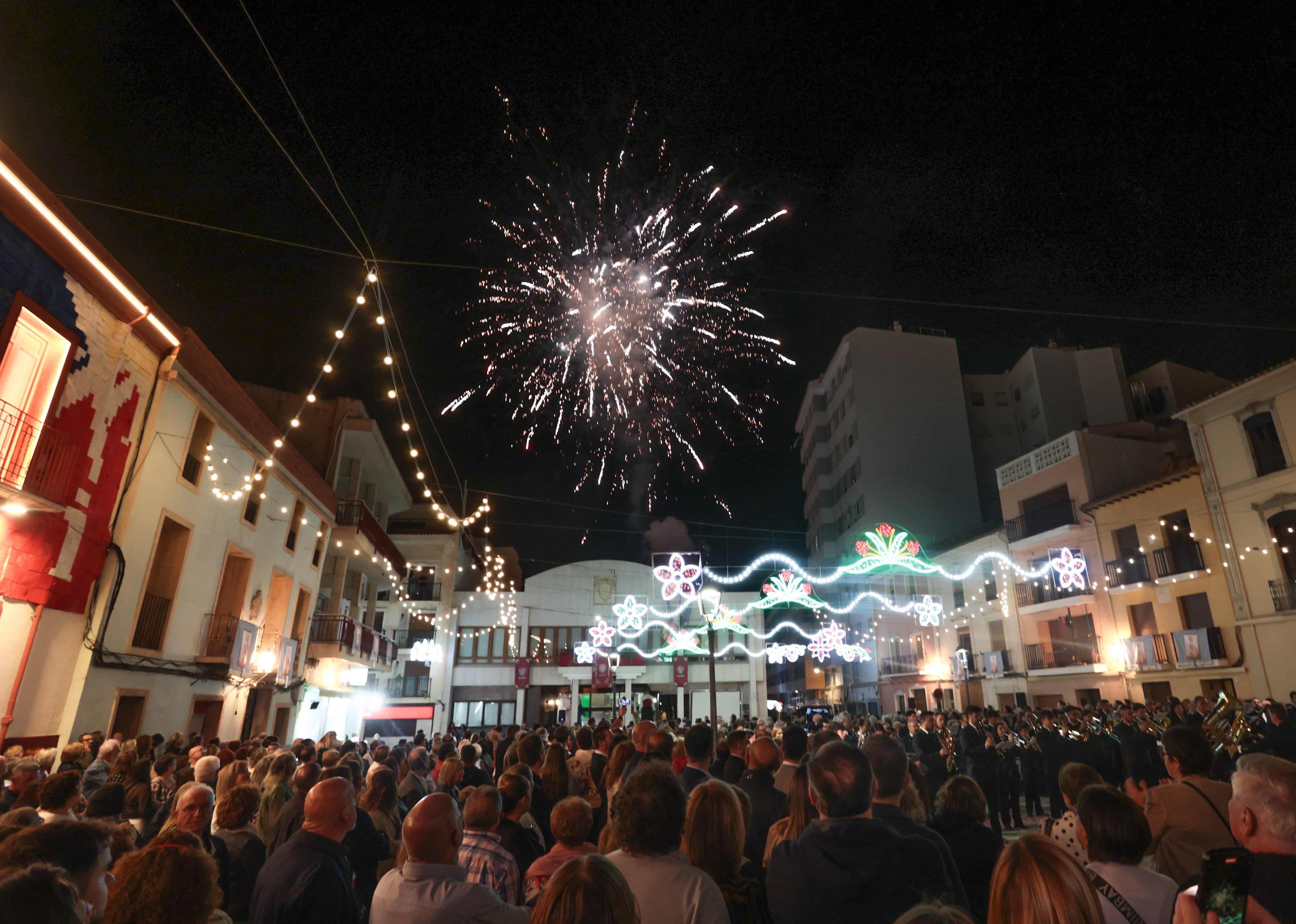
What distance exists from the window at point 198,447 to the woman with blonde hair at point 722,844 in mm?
13272

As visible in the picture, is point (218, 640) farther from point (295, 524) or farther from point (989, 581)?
point (989, 581)

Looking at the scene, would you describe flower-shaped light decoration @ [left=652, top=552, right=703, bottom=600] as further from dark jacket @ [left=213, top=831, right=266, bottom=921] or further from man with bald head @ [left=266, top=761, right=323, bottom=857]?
dark jacket @ [left=213, top=831, right=266, bottom=921]

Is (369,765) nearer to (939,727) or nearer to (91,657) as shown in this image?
(91,657)

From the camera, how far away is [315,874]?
3.01 meters

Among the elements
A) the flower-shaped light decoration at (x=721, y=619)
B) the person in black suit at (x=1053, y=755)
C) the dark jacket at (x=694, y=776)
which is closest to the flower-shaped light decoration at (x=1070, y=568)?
the flower-shaped light decoration at (x=721, y=619)

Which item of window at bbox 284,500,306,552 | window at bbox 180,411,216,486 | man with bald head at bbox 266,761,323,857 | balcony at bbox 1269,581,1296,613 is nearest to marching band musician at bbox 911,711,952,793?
man with bald head at bbox 266,761,323,857

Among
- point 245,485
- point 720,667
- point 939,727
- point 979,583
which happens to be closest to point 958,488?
point 979,583

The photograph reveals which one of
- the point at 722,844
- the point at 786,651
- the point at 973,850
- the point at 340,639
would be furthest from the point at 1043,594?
the point at 722,844

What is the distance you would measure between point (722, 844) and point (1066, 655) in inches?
950

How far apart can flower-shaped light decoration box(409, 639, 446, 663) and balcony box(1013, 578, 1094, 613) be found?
23482mm

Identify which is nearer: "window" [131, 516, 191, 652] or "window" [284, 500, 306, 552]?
"window" [131, 516, 191, 652]

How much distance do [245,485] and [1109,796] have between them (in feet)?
53.6

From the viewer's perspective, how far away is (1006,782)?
10578 mm

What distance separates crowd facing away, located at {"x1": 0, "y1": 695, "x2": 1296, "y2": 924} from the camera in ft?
6.33
